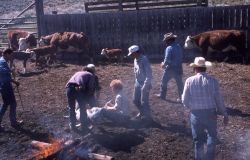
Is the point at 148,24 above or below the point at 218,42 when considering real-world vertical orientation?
above

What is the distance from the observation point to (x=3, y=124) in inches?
438

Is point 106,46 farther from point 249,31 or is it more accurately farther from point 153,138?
point 153,138

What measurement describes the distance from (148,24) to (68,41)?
3891 mm

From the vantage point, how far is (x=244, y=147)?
28.4ft

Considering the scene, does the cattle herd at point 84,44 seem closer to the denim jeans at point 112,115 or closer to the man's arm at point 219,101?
the denim jeans at point 112,115

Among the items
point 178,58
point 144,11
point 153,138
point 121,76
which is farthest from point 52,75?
point 153,138

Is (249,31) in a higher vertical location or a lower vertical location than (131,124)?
higher

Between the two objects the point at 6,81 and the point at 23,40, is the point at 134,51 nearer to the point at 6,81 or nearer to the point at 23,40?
the point at 6,81

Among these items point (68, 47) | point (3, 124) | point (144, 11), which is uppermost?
point (144, 11)

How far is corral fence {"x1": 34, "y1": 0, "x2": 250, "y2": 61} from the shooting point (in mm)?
17891

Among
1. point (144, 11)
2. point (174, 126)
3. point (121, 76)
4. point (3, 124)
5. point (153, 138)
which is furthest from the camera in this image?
point (144, 11)

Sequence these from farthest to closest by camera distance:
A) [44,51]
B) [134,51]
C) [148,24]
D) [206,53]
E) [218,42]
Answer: [148,24]
[44,51]
[206,53]
[218,42]
[134,51]

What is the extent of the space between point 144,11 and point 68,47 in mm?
4031

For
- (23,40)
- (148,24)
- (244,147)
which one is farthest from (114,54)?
(244,147)
